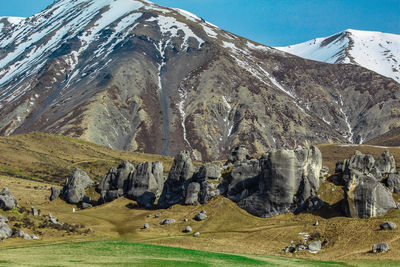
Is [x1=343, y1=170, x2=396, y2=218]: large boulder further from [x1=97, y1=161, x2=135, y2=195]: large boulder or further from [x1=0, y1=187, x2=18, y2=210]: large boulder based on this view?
[x1=97, y1=161, x2=135, y2=195]: large boulder

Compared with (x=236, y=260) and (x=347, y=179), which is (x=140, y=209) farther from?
(x=236, y=260)

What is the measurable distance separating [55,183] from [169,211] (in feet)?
249

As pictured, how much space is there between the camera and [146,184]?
90062mm

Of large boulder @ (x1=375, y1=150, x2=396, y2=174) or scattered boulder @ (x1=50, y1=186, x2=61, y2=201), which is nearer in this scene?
large boulder @ (x1=375, y1=150, x2=396, y2=174)

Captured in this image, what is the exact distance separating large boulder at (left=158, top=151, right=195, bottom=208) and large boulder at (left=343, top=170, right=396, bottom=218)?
29460mm

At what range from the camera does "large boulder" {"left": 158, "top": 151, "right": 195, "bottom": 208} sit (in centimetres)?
7936

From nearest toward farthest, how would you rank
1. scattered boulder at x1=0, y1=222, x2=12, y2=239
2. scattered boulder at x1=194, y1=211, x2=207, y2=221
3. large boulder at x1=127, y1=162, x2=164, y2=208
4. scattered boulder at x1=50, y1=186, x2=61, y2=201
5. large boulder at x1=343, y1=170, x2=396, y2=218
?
scattered boulder at x1=0, y1=222, x2=12, y2=239 → large boulder at x1=343, y1=170, x2=396, y2=218 → scattered boulder at x1=194, y1=211, x2=207, y2=221 → large boulder at x1=127, y1=162, x2=164, y2=208 → scattered boulder at x1=50, y1=186, x2=61, y2=201

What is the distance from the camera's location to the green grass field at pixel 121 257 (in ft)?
115


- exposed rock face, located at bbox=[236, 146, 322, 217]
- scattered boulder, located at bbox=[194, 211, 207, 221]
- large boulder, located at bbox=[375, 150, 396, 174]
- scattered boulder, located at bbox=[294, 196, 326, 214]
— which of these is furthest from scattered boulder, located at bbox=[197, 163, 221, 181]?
large boulder, located at bbox=[375, 150, 396, 174]

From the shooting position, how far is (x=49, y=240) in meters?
53.2

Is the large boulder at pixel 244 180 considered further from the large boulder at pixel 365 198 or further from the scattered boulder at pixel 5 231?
the scattered boulder at pixel 5 231

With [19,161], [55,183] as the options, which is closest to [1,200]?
[55,183]

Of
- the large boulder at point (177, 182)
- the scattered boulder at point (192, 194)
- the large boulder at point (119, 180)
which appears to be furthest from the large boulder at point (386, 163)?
the large boulder at point (119, 180)

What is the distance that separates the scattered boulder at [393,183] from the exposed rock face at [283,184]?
993 centimetres
